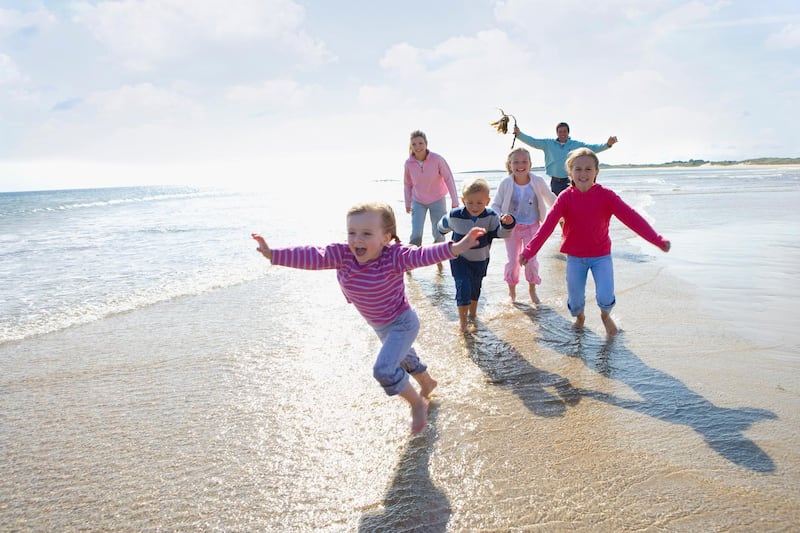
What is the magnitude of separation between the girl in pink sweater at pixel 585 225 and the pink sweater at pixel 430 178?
9.32ft

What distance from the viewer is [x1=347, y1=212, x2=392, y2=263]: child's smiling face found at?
9.96 feet

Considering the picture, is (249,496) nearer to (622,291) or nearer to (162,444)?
(162,444)

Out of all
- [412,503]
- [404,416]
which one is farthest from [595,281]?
[412,503]

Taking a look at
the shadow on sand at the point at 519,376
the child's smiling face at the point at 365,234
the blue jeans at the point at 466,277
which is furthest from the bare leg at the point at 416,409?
the blue jeans at the point at 466,277

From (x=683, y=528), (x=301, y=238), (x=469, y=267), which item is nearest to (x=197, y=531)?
(x=683, y=528)

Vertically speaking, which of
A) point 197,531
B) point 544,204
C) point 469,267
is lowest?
point 197,531

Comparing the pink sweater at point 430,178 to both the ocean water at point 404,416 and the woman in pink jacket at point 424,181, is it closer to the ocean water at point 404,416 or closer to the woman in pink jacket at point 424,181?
the woman in pink jacket at point 424,181

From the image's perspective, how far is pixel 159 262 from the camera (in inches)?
375

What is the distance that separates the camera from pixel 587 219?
4793 millimetres

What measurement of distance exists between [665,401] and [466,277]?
2212 millimetres

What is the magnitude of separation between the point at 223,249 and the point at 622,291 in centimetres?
825

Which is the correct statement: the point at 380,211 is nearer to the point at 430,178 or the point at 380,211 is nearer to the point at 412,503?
the point at 412,503

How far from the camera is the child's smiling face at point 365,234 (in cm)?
304

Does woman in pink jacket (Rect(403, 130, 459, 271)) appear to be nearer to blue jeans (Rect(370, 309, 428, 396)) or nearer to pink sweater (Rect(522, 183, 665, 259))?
pink sweater (Rect(522, 183, 665, 259))
